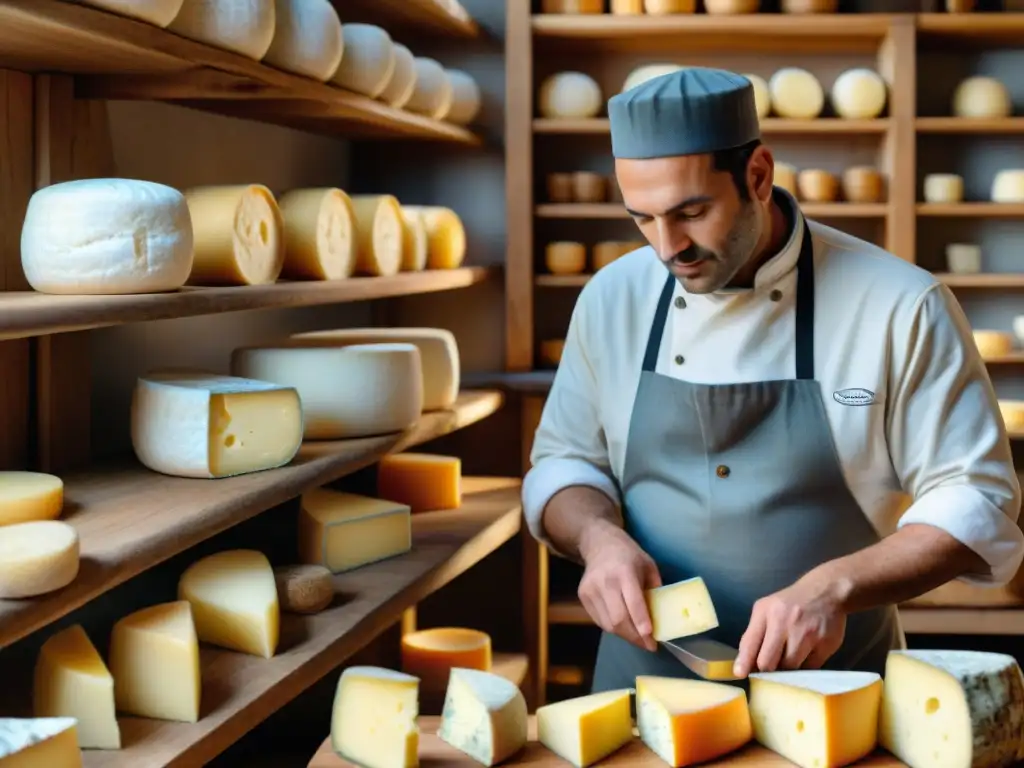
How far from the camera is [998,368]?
3.94 m

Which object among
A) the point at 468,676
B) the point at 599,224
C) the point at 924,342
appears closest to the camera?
the point at 468,676

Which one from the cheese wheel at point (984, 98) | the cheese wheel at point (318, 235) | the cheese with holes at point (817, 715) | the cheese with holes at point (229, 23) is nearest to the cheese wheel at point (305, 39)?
the cheese with holes at point (229, 23)

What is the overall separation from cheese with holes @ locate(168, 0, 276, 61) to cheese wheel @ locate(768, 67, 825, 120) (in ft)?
6.52

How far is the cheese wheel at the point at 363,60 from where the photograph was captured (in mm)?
2688

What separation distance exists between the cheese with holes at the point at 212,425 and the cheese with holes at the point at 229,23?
0.57 meters

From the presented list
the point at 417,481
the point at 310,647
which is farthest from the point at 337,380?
the point at 417,481

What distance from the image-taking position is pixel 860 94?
368 cm

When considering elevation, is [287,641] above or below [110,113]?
below

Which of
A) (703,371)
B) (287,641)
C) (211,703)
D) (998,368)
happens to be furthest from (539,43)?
(211,703)

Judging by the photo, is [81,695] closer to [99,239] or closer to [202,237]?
[99,239]

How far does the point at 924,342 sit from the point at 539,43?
2.17 metres

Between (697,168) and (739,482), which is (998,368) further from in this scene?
(697,168)

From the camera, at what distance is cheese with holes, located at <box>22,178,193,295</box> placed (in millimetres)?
1818

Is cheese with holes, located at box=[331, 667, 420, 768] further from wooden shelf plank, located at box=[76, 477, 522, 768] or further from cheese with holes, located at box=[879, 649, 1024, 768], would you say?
cheese with holes, located at box=[879, 649, 1024, 768]
